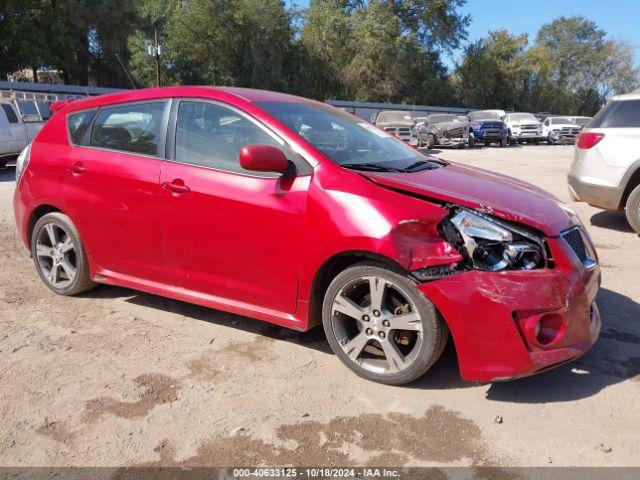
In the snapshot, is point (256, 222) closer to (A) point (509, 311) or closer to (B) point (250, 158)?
(B) point (250, 158)

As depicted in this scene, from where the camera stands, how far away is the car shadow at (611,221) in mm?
7516

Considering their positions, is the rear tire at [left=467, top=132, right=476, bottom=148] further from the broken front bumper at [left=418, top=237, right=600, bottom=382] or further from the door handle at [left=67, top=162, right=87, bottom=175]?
the broken front bumper at [left=418, top=237, right=600, bottom=382]

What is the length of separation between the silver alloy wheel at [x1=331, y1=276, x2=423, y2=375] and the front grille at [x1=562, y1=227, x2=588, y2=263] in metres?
0.96

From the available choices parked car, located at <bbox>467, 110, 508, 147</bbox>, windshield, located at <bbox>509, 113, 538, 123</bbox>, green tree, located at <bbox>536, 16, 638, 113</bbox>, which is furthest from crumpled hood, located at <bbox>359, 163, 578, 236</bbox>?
green tree, located at <bbox>536, 16, 638, 113</bbox>

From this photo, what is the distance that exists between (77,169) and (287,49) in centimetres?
4152

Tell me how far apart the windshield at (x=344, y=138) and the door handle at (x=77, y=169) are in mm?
1534

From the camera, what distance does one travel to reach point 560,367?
3.51 metres

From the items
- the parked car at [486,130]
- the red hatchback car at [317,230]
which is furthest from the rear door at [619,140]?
the parked car at [486,130]

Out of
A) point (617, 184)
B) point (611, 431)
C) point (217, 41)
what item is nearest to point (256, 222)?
point (611, 431)

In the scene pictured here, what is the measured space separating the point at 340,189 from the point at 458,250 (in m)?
0.75

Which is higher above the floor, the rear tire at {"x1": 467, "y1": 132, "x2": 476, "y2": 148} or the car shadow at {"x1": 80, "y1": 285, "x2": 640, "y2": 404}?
the car shadow at {"x1": 80, "y1": 285, "x2": 640, "y2": 404}

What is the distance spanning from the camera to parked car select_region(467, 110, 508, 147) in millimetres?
27217

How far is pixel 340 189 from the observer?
3266 millimetres

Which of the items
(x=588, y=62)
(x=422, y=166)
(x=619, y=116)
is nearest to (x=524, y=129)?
(x=619, y=116)
